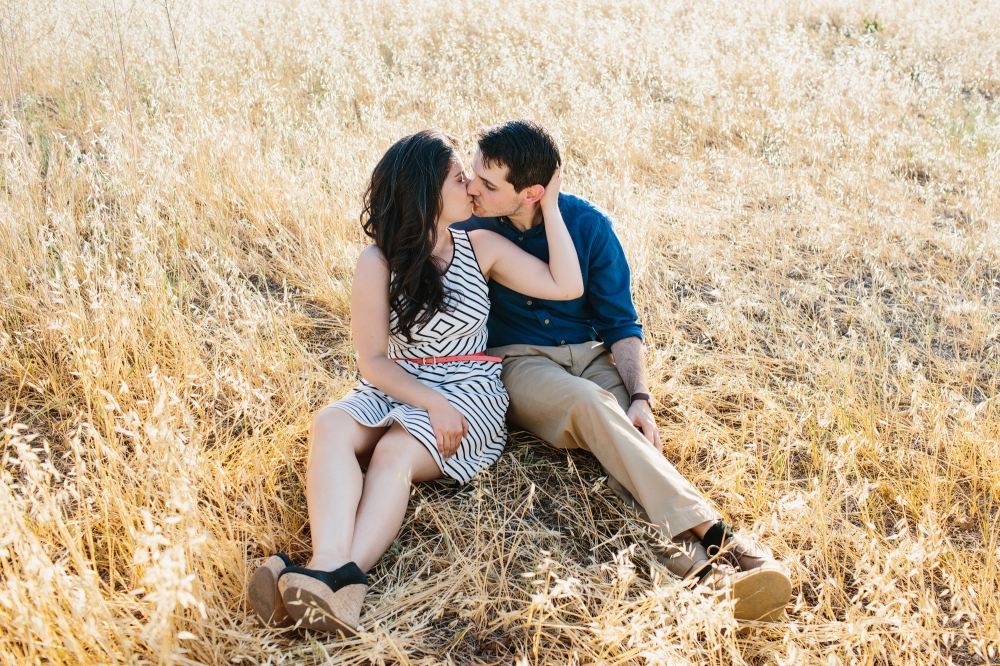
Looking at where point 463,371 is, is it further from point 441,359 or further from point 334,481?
point 334,481

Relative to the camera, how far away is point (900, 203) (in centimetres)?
507

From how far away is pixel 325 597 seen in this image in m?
1.91

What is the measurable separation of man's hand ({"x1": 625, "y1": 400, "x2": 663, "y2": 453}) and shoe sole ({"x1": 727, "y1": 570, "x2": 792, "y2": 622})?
68cm

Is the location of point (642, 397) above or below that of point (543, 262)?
below

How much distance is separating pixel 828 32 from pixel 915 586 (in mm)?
7895

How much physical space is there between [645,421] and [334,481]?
3.78 ft

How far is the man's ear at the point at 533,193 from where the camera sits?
107 inches

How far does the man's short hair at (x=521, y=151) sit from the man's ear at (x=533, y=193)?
0.05 feet

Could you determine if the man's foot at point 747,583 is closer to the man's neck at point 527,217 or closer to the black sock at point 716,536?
the black sock at point 716,536

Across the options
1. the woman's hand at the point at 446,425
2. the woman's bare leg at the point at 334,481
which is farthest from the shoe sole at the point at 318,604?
the woman's hand at the point at 446,425

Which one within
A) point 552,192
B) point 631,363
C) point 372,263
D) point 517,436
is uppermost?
point 552,192

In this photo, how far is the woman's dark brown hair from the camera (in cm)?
254

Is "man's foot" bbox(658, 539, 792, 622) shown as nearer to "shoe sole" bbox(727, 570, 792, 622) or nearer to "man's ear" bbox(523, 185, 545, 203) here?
"shoe sole" bbox(727, 570, 792, 622)

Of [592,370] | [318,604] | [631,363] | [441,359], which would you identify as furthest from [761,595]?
[441,359]
